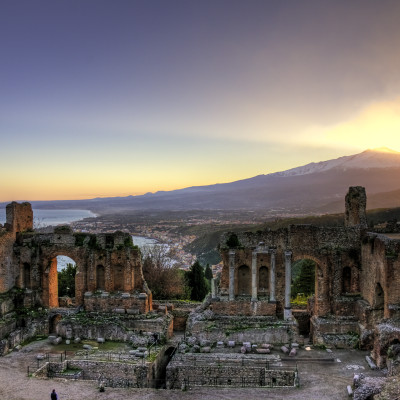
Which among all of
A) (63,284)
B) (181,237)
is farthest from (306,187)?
(63,284)

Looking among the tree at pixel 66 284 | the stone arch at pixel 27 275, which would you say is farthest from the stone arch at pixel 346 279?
the tree at pixel 66 284

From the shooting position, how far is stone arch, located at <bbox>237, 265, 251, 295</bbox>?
28.4m

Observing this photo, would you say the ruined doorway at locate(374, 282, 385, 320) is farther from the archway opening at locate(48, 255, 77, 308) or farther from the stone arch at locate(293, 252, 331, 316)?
the archway opening at locate(48, 255, 77, 308)

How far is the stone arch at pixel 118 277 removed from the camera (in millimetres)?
29312

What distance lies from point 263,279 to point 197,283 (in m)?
16.5

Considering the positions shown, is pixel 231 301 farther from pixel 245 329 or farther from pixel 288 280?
pixel 288 280

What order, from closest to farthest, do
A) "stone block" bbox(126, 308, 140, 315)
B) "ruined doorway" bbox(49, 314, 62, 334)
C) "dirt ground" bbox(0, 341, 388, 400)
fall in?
1. "dirt ground" bbox(0, 341, 388, 400)
2. "stone block" bbox(126, 308, 140, 315)
3. "ruined doorway" bbox(49, 314, 62, 334)

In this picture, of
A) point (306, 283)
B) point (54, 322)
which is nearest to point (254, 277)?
point (54, 322)

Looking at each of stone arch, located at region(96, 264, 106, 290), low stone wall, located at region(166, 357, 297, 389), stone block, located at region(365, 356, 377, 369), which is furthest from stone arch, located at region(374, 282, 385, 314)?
stone arch, located at region(96, 264, 106, 290)

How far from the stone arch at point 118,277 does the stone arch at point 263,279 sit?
9.29 meters

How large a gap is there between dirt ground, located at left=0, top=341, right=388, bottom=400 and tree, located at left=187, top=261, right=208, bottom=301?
22281 millimetres

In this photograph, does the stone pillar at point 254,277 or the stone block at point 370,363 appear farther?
the stone pillar at point 254,277

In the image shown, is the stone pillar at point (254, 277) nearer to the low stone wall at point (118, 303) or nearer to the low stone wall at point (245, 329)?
the low stone wall at point (245, 329)

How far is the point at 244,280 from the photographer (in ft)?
93.5
